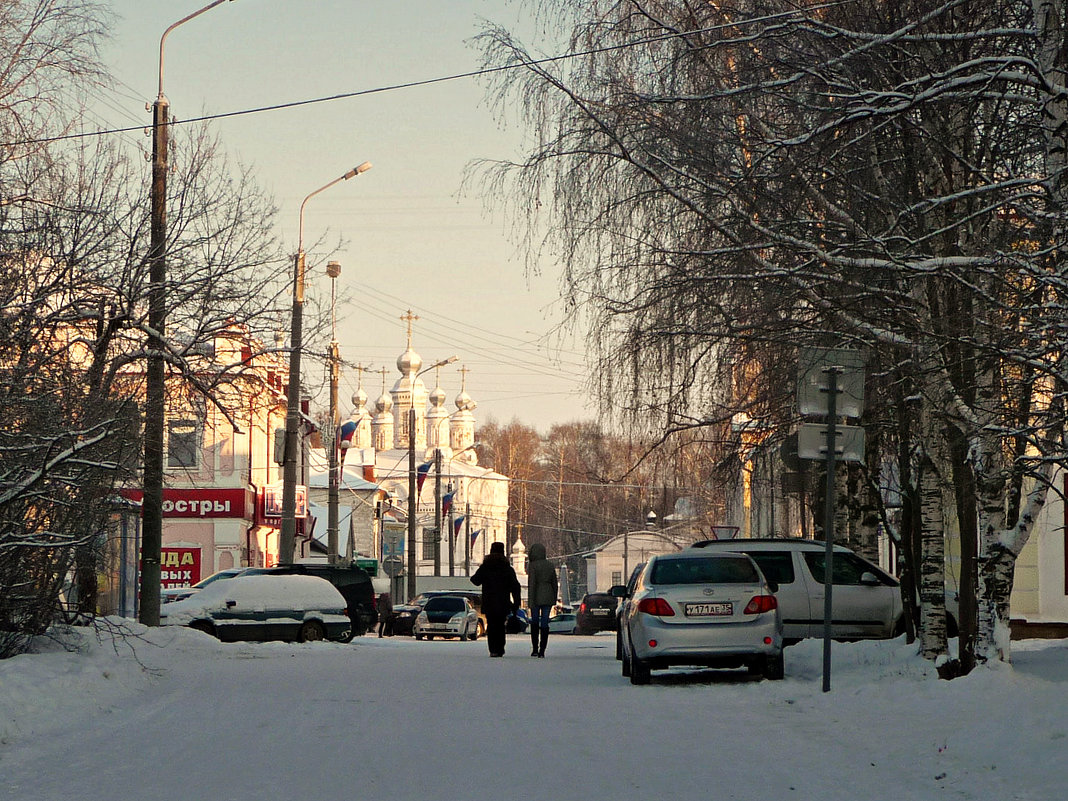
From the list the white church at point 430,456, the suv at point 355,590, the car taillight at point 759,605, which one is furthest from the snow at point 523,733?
the white church at point 430,456

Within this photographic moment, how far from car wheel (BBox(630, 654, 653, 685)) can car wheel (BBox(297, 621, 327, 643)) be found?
1392 centimetres

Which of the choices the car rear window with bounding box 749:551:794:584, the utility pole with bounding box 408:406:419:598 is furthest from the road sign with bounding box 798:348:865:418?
the utility pole with bounding box 408:406:419:598

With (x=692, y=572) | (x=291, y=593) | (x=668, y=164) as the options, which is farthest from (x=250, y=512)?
(x=668, y=164)

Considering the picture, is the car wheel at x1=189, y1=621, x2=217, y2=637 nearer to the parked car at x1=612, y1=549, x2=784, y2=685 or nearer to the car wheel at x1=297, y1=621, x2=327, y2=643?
the car wheel at x1=297, y1=621, x2=327, y2=643

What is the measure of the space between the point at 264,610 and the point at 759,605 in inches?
582

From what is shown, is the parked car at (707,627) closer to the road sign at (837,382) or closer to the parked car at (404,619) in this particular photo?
the road sign at (837,382)

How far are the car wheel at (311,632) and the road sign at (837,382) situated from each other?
1720 centimetres

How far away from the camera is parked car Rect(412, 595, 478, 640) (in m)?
43.0

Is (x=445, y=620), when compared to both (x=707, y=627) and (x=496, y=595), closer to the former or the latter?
(x=496, y=595)

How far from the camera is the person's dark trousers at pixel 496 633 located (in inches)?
991

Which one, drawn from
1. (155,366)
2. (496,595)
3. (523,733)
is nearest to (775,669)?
(523,733)

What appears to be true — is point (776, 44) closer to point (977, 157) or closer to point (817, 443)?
point (977, 157)

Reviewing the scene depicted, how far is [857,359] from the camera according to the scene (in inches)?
585

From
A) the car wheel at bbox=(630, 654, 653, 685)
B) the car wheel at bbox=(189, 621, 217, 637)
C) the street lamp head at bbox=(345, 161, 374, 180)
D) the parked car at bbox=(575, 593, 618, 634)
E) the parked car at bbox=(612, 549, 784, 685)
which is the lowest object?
the parked car at bbox=(575, 593, 618, 634)
